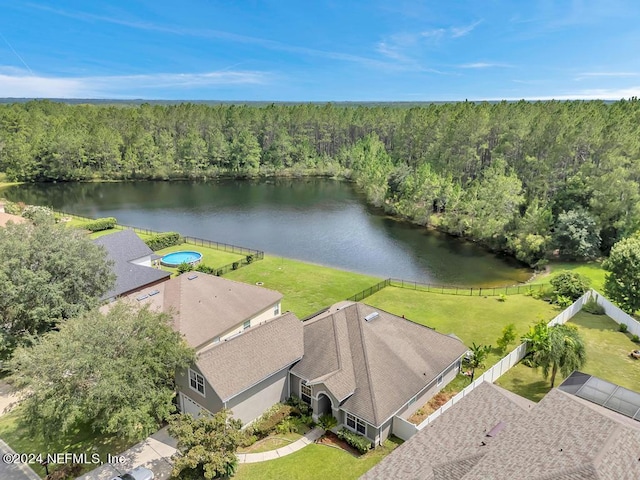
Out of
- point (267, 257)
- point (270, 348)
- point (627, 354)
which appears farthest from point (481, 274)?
point (270, 348)

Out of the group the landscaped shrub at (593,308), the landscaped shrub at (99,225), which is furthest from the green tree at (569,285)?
the landscaped shrub at (99,225)

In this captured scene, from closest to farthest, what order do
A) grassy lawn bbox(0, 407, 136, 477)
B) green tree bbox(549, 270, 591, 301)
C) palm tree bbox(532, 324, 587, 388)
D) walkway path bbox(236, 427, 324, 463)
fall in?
walkway path bbox(236, 427, 324, 463) → grassy lawn bbox(0, 407, 136, 477) → palm tree bbox(532, 324, 587, 388) → green tree bbox(549, 270, 591, 301)

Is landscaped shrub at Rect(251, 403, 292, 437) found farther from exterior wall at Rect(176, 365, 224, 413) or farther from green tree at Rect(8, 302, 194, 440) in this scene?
green tree at Rect(8, 302, 194, 440)

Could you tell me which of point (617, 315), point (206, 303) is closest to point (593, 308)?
point (617, 315)

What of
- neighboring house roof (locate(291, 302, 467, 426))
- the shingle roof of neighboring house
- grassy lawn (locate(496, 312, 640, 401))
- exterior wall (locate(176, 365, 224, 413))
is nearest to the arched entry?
neighboring house roof (locate(291, 302, 467, 426))

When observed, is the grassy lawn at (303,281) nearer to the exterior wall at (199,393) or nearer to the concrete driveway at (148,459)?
the exterior wall at (199,393)

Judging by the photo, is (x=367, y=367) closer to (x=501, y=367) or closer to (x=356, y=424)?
(x=356, y=424)
